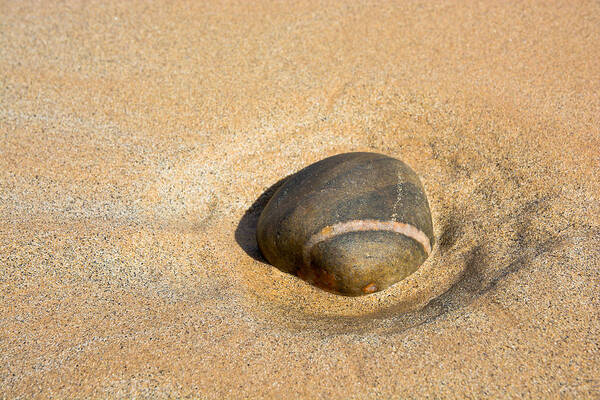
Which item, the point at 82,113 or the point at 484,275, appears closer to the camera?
the point at 484,275

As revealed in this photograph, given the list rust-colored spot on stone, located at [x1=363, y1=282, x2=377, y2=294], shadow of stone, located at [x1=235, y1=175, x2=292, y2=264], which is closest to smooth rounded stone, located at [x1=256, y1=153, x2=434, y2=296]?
rust-colored spot on stone, located at [x1=363, y1=282, x2=377, y2=294]

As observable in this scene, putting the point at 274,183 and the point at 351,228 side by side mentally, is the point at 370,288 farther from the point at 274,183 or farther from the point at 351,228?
the point at 274,183

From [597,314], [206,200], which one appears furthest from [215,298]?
[597,314]

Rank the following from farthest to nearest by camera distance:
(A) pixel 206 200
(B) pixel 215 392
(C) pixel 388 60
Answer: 1. (C) pixel 388 60
2. (A) pixel 206 200
3. (B) pixel 215 392

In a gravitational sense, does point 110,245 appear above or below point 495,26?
below

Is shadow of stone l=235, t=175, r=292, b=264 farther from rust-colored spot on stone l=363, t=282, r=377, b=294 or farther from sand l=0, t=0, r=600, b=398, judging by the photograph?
rust-colored spot on stone l=363, t=282, r=377, b=294

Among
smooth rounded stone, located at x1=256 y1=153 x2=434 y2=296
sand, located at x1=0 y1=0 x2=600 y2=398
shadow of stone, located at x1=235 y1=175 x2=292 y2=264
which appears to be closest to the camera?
sand, located at x1=0 y1=0 x2=600 y2=398

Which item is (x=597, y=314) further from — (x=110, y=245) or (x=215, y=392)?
(x=110, y=245)

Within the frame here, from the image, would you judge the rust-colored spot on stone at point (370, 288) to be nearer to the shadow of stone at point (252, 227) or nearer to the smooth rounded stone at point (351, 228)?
the smooth rounded stone at point (351, 228)
